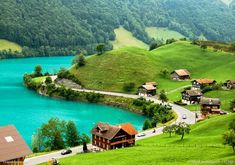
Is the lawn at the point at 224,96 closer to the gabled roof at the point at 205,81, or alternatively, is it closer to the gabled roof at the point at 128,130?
A: the gabled roof at the point at 205,81

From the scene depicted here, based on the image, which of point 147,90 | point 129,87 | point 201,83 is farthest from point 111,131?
point 129,87

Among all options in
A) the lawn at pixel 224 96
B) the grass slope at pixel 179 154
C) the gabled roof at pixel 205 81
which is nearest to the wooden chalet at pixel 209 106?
the lawn at pixel 224 96

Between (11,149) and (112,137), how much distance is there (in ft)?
99.3

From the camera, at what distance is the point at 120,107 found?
153875 mm

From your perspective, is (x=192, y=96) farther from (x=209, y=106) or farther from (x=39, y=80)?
(x=39, y=80)

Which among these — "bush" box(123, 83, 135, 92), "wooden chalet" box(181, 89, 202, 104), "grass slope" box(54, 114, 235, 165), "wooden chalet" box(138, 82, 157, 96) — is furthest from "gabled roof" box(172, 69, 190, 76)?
"grass slope" box(54, 114, 235, 165)

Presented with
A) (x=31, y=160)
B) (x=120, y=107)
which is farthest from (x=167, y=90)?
(x=31, y=160)

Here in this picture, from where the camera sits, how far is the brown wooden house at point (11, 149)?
58156mm

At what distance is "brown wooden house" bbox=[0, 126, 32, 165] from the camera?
58.2 meters

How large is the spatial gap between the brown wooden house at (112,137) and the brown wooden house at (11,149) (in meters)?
28.2

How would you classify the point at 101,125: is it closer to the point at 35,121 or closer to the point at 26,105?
the point at 35,121

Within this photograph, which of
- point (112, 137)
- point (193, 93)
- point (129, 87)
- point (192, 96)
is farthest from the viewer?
point (129, 87)

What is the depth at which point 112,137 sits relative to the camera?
86.4 meters

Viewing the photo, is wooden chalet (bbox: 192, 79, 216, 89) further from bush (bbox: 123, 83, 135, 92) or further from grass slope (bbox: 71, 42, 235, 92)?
bush (bbox: 123, 83, 135, 92)
